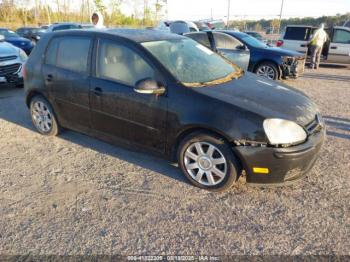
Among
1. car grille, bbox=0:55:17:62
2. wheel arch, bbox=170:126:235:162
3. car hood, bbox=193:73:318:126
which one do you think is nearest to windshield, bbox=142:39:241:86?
car hood, bbox=193:73:318:126

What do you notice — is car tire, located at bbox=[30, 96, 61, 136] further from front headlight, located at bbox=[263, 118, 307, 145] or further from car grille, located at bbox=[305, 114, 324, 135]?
car grille, located at bbox=[305, 114, 324, 135]

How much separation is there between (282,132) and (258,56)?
638 centimetres

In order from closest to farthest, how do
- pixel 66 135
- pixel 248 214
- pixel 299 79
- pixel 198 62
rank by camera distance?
pixel 248 214
pixel 198 62
pixel 66 135
pixel 299 79

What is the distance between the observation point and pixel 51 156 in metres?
3.97

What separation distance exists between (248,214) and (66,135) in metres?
3.14

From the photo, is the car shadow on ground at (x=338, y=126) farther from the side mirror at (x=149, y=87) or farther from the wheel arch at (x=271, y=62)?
the wheel arch at (x=271, y=62)

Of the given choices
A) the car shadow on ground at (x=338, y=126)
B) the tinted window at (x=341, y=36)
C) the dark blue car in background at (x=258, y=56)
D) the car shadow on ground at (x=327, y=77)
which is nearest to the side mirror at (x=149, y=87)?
the car shadow on ground at (x=338, y=126)

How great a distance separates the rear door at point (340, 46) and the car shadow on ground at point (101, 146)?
11.2 meters

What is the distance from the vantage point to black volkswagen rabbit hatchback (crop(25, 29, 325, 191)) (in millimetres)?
2848

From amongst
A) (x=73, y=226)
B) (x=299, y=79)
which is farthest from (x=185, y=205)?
(x=299, y=79)

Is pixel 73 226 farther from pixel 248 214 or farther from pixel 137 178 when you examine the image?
pixel 248 214

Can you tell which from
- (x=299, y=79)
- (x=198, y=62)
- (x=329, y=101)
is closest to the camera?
(x=198, y=62)

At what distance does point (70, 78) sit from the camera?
390 centimetres

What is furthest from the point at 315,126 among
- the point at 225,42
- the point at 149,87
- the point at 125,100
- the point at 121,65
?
the point at 225,42
